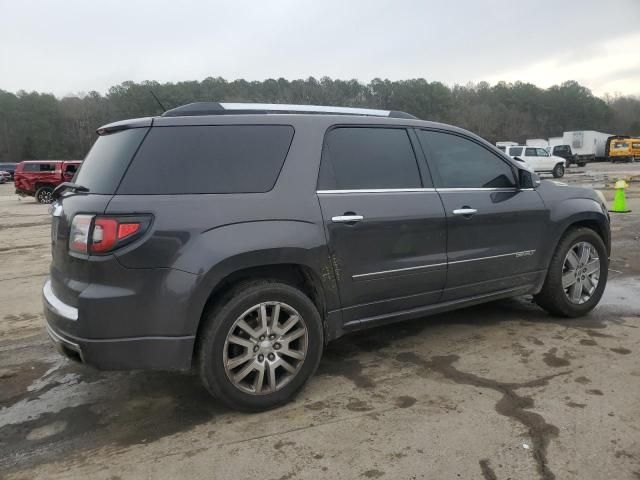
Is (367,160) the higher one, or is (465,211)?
(367,160)

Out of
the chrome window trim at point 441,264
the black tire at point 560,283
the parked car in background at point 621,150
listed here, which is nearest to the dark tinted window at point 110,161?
the chrome window trim at point 441,264

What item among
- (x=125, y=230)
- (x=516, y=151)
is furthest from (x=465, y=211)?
(x=516, y=151)

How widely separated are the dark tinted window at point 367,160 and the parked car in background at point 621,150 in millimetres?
55187

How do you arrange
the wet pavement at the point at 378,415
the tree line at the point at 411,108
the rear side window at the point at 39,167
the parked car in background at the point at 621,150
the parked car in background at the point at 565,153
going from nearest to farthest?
the wet pavement at the point at 378,415 < the rear side window at the point at 39,167 < the parked car in background at the point at 565,153 < the parked car in background at the point at 621,150 < the tree line at the point at 411,108

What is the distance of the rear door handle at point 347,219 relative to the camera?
10.8 feet

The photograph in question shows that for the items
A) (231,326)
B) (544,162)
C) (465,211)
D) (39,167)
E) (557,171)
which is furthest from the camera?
(544,162)

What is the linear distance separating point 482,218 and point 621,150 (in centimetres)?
5501

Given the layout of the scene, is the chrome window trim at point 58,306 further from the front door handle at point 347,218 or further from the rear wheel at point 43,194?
the rear wheel at point 43,194

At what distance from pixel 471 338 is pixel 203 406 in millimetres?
2262

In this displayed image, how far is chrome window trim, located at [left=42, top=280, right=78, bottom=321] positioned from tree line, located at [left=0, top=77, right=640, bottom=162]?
45.1 metres

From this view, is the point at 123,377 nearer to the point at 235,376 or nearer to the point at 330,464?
the point at 235,376

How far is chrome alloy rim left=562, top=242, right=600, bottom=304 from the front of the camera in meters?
4.61

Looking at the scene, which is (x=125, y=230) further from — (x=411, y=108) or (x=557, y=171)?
(x=411, y=108)

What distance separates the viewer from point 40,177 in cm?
2353
